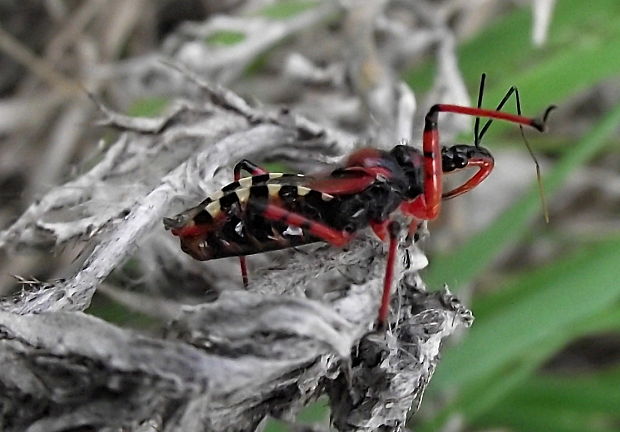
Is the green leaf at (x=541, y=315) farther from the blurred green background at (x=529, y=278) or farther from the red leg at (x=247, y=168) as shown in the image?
the red leg at (x=247, y=168)

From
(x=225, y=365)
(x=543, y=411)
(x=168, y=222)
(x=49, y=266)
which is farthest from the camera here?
(x=49, y=266)

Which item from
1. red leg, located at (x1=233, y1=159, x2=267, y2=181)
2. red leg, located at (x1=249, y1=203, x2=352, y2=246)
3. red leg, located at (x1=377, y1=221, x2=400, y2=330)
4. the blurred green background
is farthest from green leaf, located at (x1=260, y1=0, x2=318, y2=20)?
red leg, located at (x1=377, y1=221, x2=400, y2=330)

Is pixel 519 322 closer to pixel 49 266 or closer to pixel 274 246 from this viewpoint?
pixel 274 246

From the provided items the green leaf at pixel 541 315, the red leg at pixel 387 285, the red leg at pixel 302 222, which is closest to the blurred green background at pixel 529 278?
the green leaf at pixel 541 315

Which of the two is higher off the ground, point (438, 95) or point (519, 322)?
point (438, 95)

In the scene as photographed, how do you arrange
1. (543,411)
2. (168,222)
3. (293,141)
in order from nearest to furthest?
1. (168,222)
2. (293,141)
3. (543,411)

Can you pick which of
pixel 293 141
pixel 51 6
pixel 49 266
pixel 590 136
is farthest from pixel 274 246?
pixel 51 6

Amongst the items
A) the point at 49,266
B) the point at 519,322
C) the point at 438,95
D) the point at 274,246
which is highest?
the point at 274,246

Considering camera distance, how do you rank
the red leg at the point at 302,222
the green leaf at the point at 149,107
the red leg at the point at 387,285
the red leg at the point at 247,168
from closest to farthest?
the red leg at the point at 387,285
the red leg at the point at 302,222
the red leg at the point at 247,168
the green leaf at the point at 149,107

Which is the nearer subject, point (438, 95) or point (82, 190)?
point (82, 190)
